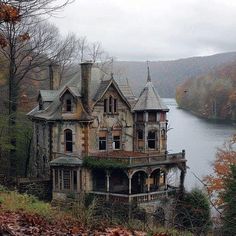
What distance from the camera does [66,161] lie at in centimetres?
2888

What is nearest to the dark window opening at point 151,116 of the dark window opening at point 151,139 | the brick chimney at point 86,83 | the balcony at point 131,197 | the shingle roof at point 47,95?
the dark window opening at point 151,139

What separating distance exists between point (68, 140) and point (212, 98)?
288ft

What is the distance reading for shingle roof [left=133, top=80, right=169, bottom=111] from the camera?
30312mm

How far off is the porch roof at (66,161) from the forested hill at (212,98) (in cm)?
7914

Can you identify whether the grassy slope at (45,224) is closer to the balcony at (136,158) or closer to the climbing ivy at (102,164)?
the climbing ivy at (102,164)

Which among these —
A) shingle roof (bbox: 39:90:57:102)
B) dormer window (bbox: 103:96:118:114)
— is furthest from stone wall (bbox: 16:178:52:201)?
dormer window (bbox: 103:96:118:114)

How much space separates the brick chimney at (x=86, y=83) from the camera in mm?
28823

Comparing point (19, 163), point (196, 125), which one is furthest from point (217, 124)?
point (19, 163)

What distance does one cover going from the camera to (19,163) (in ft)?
127

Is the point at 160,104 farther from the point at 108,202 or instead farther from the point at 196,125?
the point at 196,125

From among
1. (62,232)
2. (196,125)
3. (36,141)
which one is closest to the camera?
(62,232)

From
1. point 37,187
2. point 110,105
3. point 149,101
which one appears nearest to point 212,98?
point 149,101

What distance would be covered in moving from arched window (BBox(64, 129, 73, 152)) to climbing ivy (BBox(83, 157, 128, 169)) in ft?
4.80

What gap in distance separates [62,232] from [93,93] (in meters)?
20.2
